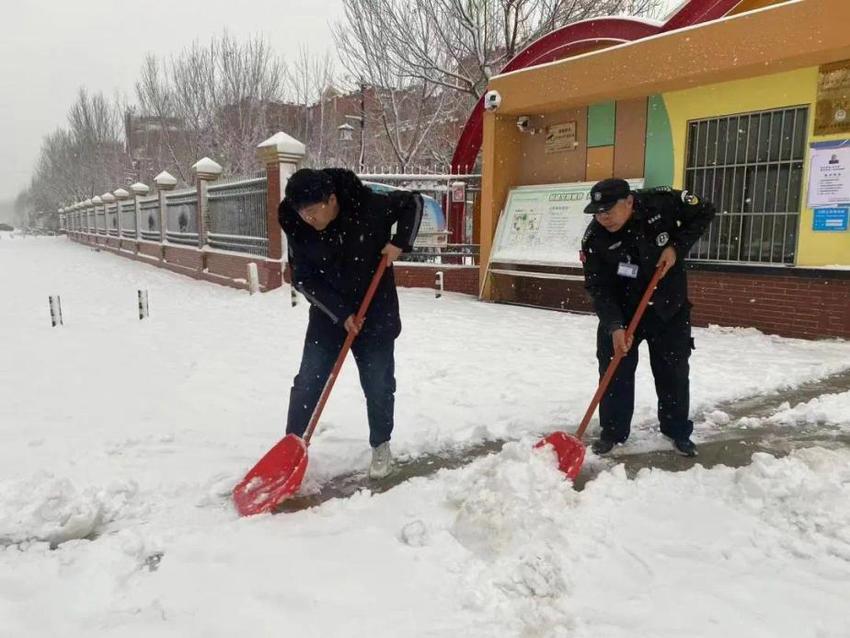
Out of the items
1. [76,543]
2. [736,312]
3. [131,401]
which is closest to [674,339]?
[76,543]

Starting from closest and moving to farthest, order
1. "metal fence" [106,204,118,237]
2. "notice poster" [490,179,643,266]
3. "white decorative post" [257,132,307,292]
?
"notice poster" [490,179,643,266]
"white decorative post" [257,132,307,292]
"metal fence" [106,204,118,237]

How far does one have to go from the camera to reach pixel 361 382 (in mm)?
3531

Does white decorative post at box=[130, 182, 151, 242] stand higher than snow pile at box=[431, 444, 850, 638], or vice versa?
white decorative post at box=[130, 182, 151, 242]

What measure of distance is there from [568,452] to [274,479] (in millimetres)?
1577

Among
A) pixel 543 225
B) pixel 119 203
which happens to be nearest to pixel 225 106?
pixel 119 203

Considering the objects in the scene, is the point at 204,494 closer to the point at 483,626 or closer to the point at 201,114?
the point at 483,626

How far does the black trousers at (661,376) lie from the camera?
3.68 m

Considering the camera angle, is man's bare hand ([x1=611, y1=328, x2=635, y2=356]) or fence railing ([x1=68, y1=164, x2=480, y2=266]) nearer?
man's bare hand ([x1=611, y1=328, x2=635, y2=356])

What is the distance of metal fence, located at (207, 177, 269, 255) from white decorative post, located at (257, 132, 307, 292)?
0.90 ft

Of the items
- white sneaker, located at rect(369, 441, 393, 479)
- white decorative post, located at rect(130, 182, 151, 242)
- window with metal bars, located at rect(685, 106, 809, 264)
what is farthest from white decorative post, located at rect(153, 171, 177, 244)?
white sneaker, located at rect(369, 441, 393, 479)

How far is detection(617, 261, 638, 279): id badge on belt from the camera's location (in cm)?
360

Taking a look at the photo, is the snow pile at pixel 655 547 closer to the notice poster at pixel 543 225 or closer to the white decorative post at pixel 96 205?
the notice poster at pixel 543 225

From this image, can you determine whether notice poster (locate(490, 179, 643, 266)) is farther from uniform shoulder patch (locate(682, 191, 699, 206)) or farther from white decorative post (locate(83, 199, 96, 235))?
white decorative post (locate(83, 199, 96, 235))

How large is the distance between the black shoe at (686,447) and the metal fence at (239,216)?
363 inches
